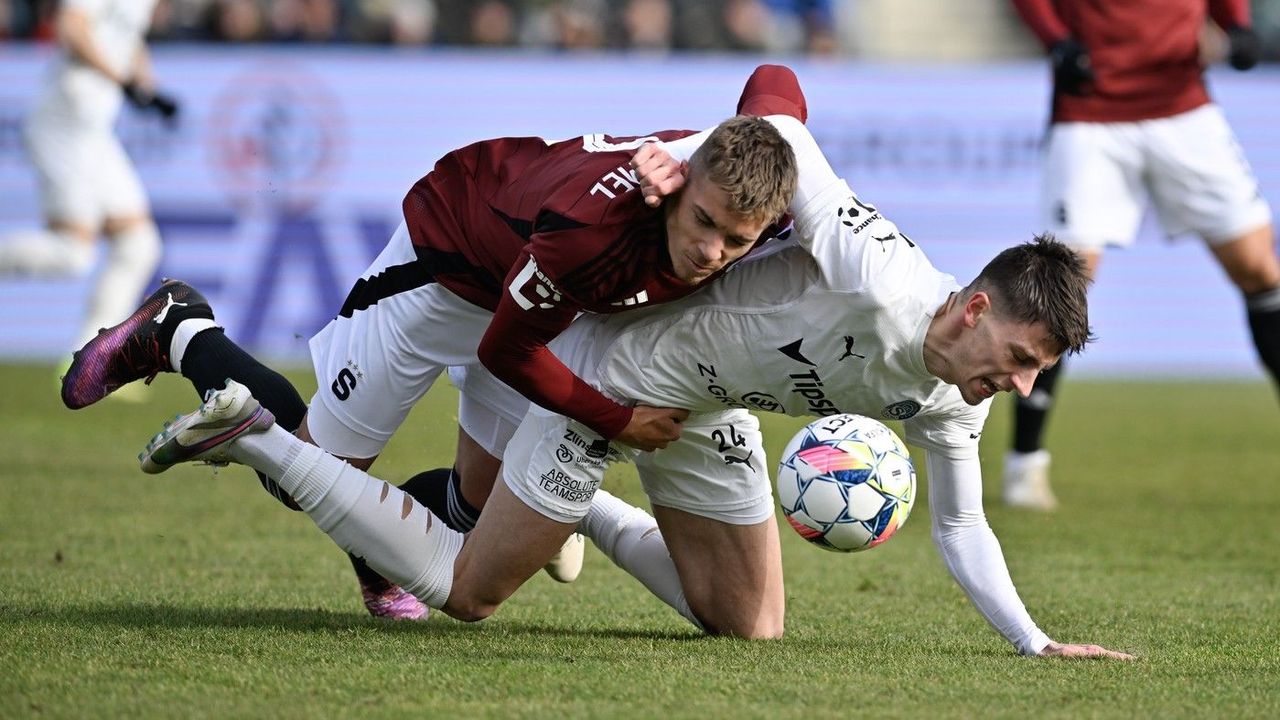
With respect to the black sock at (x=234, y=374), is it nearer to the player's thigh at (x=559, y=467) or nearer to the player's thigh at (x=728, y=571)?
the player's thigh at (x=559, y=467)

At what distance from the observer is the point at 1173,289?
Result: 48.8 feet

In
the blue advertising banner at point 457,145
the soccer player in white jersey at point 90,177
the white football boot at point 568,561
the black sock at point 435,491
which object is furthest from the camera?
the blue advertising banner at point 457,145

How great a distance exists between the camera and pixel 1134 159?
8211 mm

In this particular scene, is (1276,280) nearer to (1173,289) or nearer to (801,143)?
(801,143)

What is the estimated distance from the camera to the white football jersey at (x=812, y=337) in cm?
434

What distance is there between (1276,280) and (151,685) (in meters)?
6.01

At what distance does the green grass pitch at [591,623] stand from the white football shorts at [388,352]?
1.62 ft

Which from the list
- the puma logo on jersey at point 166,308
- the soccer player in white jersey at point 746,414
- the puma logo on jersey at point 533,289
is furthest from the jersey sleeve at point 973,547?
the puma logo on jersey at point 166,308

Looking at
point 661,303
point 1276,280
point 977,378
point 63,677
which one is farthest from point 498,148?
point 1276,280

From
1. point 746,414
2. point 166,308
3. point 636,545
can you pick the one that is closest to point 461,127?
point 166,308

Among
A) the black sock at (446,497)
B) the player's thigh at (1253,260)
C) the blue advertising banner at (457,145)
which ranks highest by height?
the black sock at (446,497)

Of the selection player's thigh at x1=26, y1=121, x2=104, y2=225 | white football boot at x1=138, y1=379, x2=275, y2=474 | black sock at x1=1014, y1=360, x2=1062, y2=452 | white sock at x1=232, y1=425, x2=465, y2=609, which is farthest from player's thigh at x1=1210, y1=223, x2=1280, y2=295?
player's thigh at x1=26, y1=121, x2=104, y2=225

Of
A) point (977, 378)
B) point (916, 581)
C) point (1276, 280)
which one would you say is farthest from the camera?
point (1276, 280)

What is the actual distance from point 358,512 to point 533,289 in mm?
942
